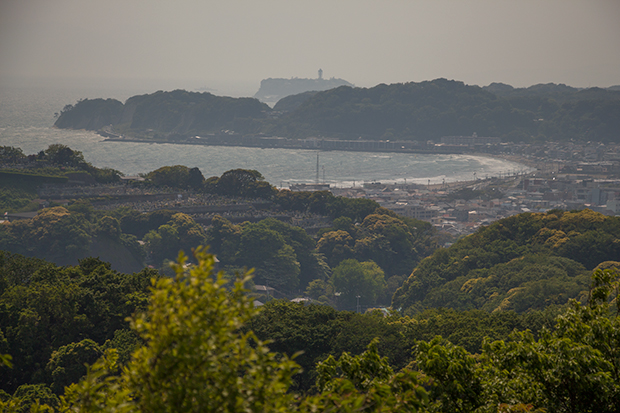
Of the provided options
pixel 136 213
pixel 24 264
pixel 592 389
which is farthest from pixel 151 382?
pixel 136 213

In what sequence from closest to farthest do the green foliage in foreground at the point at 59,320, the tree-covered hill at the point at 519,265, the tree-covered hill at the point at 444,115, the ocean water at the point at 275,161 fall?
the green foliage in foreground at the point at 59,320 < the tree-covered hill at the point at 519,265 < the ocean water at the point at 275,161 < the tree-covered hill at the point at 444,115

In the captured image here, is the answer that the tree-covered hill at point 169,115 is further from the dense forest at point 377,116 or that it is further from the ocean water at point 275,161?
the ocean water at point 275,161

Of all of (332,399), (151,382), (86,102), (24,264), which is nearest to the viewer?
(151,382)

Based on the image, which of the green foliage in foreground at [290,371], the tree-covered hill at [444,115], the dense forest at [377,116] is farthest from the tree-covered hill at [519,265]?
the tree-covered hill at [444,115]

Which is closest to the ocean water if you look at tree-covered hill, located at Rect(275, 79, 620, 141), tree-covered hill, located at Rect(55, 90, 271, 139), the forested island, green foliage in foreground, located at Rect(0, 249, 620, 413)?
tree-covered hill, located at Rect(55, 90, 271, 139)

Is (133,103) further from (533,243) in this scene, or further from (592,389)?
(592,389)
